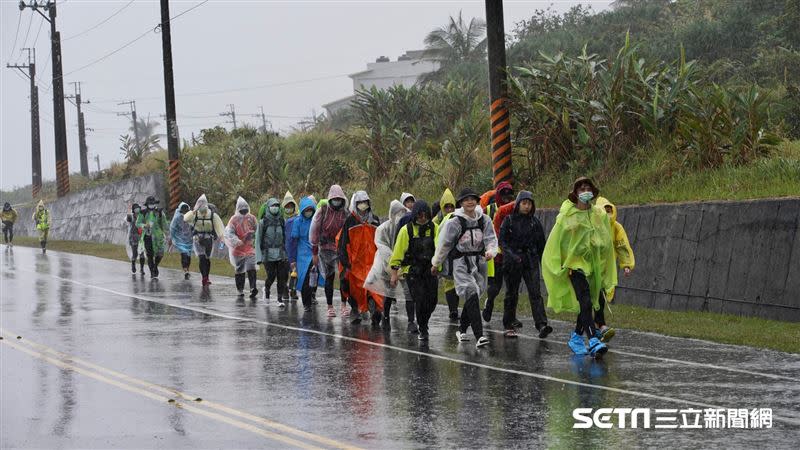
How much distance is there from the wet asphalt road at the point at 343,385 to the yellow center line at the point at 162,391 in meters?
0.02

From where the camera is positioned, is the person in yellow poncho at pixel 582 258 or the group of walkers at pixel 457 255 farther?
the group of walkers at pixel 457 255

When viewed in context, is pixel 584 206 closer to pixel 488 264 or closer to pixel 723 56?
pixel 488 264

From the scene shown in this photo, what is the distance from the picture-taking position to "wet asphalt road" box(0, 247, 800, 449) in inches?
391

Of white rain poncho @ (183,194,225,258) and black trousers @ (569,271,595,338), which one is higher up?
white rain poncho @ (183,194,225,258)

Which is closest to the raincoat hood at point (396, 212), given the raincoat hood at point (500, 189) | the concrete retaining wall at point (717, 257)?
the raincoat hood at point (500, 189)

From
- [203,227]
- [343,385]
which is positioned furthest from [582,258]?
[203,227]

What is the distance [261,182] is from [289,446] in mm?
35038

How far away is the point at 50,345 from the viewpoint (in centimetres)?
1642

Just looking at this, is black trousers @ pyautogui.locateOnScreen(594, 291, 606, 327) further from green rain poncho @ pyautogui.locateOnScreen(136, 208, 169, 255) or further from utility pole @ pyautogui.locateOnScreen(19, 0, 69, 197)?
utility pole @ pyautogui.locateOnScreen(19, 0, 69, 197)

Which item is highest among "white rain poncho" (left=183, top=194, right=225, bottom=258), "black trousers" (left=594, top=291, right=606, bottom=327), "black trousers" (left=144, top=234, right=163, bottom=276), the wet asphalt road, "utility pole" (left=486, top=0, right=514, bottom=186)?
"utility pole" (left=486, top=0, right=514, bottom=186)

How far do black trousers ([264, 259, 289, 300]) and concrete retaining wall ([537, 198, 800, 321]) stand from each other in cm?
555

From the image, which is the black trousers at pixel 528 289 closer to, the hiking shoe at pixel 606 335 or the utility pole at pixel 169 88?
the hiking shoe at pixel 606 335

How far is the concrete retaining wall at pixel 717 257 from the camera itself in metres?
16.7

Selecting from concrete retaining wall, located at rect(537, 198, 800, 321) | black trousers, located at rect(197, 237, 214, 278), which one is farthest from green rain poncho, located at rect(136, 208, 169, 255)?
concrete retaining wall, located at rect(537, 198, 800, 321)
